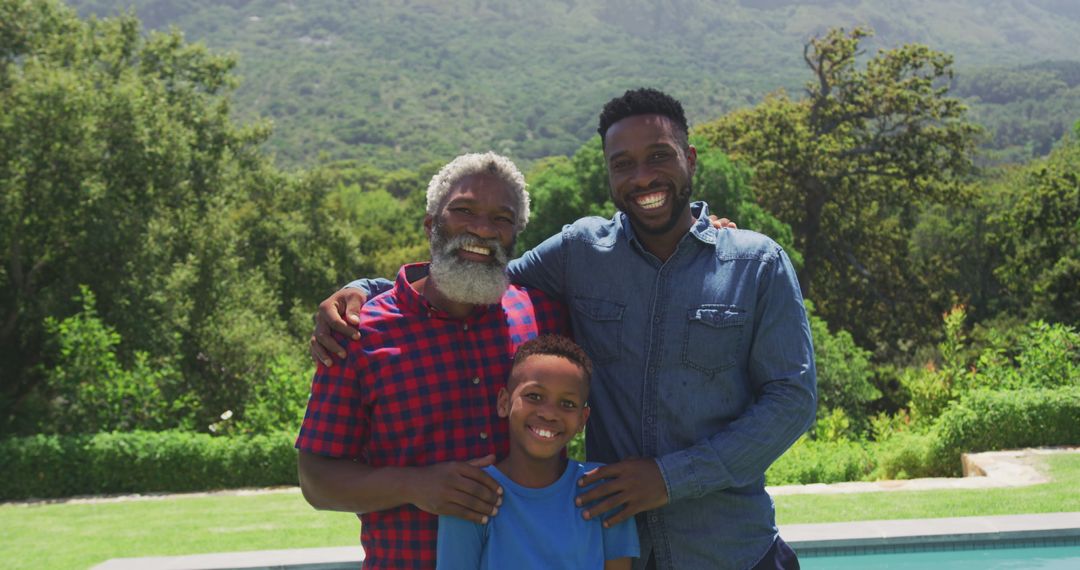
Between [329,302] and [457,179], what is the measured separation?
456 millimetres

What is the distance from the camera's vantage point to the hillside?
288ft

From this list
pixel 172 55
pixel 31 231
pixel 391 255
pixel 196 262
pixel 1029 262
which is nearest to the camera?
pixel 31 231

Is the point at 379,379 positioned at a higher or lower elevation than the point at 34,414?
higher

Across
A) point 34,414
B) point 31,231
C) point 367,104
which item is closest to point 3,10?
point 31,231

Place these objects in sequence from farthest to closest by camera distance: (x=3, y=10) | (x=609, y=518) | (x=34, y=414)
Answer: (x=3, y=10) → (x=34, y=414) → (x=609, y=518)

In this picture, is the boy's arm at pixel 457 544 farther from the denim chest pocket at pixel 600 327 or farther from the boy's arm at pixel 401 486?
the denim chest pocket at pixel 600 327

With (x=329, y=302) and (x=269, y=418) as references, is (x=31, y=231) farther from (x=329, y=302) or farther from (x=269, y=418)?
(x=329, y=302)

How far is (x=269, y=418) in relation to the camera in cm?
1335

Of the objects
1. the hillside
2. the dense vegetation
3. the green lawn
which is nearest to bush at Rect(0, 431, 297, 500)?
the dense vegetation

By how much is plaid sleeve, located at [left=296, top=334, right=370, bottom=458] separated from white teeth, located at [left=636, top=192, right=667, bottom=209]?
0.80m

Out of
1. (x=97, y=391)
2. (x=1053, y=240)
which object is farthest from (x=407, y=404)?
(x=1053, y=240)

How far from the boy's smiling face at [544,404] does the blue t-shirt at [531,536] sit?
0.10 meters

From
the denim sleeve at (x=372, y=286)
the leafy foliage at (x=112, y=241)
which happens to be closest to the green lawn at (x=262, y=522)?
the leafy foliage at (x=112, y=241)

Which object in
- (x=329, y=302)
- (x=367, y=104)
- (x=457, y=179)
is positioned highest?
(x=457, y=179)
